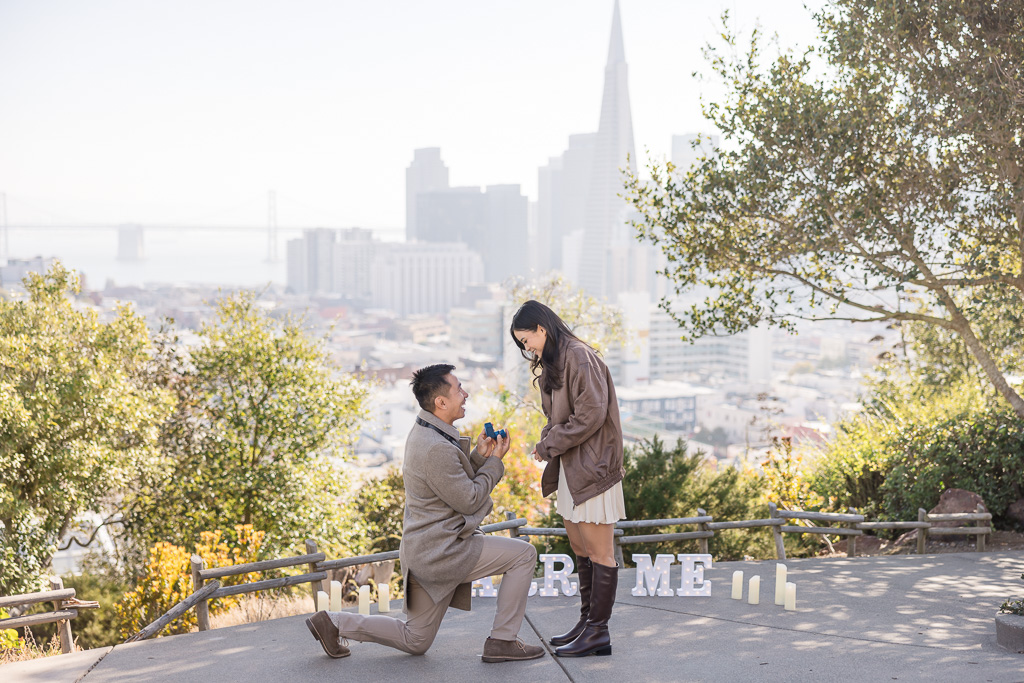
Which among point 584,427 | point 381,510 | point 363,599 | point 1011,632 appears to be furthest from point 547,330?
point 381,510

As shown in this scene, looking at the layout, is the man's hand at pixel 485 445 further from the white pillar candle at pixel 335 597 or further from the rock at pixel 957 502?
the rock at pixel 957 502

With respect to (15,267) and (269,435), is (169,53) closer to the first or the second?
(15,267)

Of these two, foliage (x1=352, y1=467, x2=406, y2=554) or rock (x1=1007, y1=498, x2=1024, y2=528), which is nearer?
rock (x1=1007, y1=498, x2=1024, y2=528)

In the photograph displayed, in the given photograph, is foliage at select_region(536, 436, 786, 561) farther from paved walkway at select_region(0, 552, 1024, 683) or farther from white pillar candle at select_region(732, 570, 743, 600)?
white pillar candle at select_region(732, 570, 743, 600)

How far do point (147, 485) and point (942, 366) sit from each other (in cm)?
1361

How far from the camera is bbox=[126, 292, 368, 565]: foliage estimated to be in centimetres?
1183

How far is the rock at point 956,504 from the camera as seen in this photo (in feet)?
30.6

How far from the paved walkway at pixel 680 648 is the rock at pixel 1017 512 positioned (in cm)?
371

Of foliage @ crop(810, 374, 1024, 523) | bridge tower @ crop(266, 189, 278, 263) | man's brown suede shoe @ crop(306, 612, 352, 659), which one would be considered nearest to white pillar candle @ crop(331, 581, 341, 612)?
man's brown suede shoe @ crop(306, 612, 352, 659)

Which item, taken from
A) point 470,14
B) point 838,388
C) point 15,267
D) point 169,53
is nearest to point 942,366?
point 15,267

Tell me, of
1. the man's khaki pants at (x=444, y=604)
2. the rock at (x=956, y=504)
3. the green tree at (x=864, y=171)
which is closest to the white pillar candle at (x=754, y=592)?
the man's khaki pants at (x=444, y=604)

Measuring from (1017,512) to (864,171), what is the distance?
415 cm

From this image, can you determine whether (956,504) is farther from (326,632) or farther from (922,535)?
(326,632)

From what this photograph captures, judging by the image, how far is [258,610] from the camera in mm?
8328
